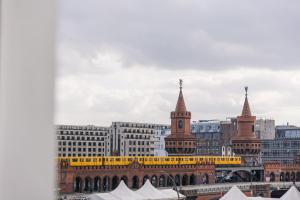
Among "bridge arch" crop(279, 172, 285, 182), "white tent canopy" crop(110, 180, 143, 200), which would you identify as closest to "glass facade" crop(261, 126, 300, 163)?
"bridge arch" crop(279, 172, 285, 182)

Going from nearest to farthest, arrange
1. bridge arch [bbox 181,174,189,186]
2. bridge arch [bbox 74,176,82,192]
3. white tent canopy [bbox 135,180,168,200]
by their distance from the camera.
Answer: white tent canopy [bbox 135,180,168,200]
bridge arch [bbox 74,176,82,192]
bridge arch [bbox 181,174,189,186]

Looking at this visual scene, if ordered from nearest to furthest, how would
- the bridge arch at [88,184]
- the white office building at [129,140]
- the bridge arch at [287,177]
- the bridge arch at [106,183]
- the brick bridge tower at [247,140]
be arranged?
1. the bridge arch at [88,184]
2. the bridge arch at [106,183]
3. the brick bridge tower at [247,140]
4. the bridge arch at [287,177]
5. the white office building at [129,140]

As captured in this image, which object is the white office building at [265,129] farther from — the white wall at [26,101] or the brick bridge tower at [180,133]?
the white wall at [26,101]

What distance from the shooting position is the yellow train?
70.0ft

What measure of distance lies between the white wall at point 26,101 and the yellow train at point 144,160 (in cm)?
1902

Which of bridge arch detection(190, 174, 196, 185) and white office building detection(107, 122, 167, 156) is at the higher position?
white office building detection(107, 122, 167, 156)

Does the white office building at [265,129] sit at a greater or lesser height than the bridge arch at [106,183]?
greater

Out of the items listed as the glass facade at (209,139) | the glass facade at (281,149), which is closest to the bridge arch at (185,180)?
the glass facade at (281,149)

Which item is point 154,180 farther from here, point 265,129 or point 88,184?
point 265,129

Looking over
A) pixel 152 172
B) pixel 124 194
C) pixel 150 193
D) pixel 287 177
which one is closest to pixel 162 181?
pixel 152 172

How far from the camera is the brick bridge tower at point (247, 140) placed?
2947 centimetres

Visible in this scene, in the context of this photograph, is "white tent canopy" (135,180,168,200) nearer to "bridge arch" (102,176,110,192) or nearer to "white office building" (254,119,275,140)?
"bridge arch" (102,176,110,192)

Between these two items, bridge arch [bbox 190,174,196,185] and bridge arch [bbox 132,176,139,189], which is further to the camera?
bridge arch [bbox 190,174,196,185]

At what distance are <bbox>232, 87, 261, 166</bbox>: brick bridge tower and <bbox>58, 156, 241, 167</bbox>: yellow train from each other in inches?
27.3
